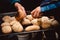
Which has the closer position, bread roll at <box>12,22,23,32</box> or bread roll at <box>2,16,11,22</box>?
bread roll at <box>12,22,23,32</box>

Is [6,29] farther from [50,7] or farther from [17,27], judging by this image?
[50,7]

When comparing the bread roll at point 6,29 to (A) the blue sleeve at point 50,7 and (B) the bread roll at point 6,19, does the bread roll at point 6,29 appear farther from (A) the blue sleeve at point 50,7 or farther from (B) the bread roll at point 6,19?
(A) the blue sleeve at point 50,7

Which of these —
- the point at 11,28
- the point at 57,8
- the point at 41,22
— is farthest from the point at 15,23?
the point at 57,8

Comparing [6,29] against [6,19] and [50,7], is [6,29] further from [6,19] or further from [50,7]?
[50,7]

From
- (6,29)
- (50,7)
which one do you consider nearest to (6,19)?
(6,29)

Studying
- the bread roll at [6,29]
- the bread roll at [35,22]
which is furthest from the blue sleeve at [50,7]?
A: the bread roll at [6,29]

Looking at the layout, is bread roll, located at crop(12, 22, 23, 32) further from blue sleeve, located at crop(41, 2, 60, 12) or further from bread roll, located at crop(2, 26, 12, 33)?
blue sleeve, located at crop(41, 2, 60, 12)

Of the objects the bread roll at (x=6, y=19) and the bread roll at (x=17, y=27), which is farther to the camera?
the bread roll at (x=6, y=19)

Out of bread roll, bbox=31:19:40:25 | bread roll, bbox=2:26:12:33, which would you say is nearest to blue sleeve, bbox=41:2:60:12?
bread roll, bbox=31:19:40:25

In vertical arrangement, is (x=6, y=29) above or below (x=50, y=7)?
below

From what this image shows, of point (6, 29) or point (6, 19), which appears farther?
point (6, 19)

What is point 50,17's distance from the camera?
1005mm

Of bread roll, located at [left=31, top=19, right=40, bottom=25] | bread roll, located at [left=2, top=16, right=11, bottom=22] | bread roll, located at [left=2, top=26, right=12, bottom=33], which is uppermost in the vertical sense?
bread roll, located at [left=2, top=16, right=11, bottom=22]

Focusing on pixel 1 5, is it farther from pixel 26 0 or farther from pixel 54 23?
pixel 54 23
